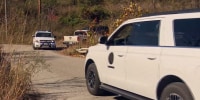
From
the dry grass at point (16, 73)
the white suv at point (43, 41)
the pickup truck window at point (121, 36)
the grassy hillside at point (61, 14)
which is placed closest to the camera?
the dry grass at point (16, 73)

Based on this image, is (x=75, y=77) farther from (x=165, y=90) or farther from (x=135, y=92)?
(x=165, y=90)

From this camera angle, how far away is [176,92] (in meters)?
6.66

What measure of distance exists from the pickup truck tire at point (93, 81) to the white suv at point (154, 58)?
0.27 metres

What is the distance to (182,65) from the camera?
255 inches

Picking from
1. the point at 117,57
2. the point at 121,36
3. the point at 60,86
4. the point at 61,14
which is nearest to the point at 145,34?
the point at 117,57

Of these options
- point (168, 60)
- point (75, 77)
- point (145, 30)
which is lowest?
point (75, 77)

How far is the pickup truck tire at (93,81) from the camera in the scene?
9898 millimetres

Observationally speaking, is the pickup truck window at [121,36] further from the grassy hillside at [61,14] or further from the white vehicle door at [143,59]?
the grassy hillside at [61,14]

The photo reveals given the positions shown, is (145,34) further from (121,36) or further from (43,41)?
(43,41)

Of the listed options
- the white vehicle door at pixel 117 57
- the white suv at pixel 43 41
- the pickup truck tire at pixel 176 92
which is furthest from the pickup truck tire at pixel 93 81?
the white suv at pixel 43 41

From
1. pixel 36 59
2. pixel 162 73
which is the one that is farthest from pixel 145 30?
pixel 36 59

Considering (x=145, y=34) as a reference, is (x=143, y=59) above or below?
below

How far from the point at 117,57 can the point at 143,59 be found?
3.85ft

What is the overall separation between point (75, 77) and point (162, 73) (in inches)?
275
